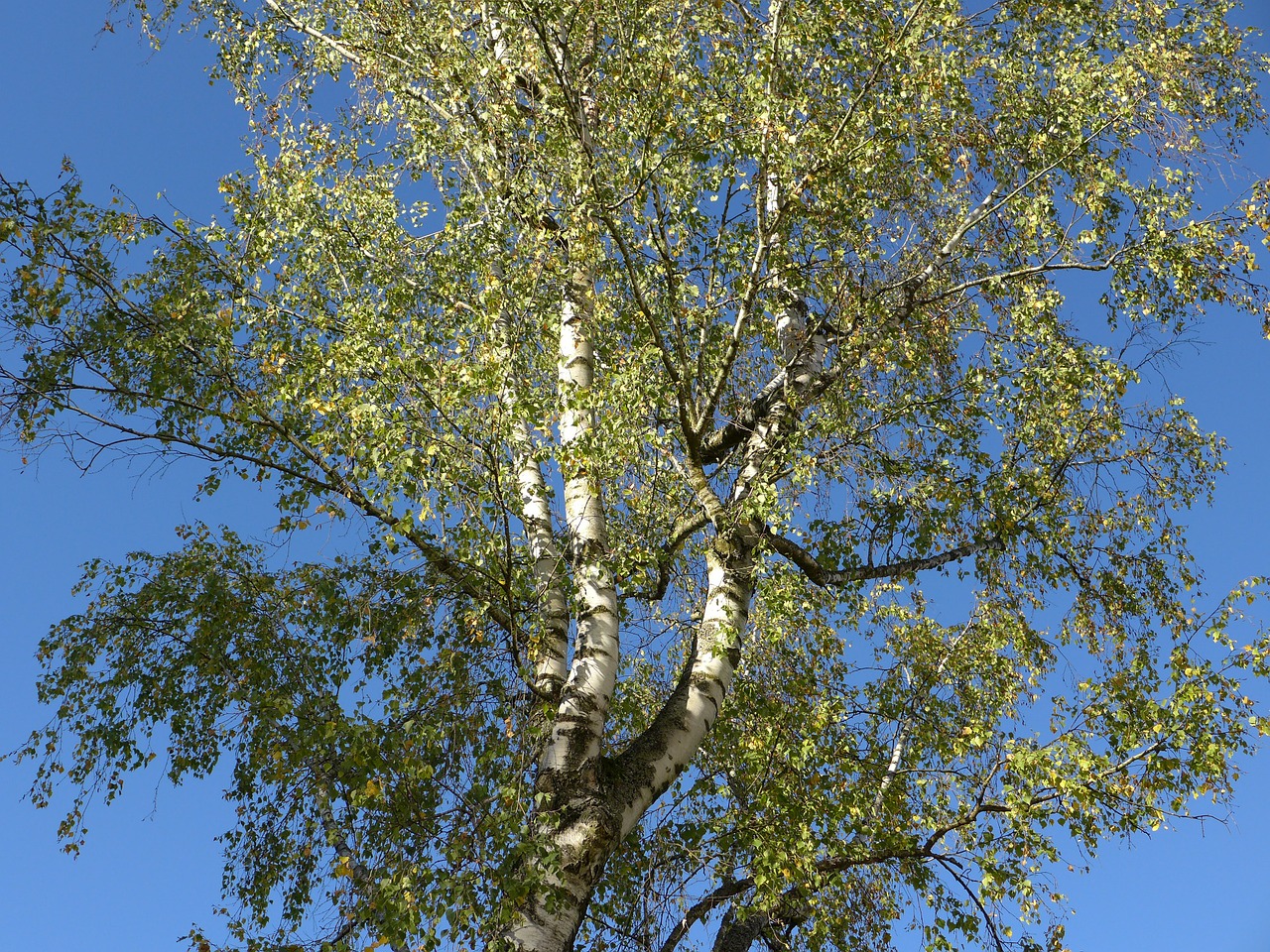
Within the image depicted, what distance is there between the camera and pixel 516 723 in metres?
8.25

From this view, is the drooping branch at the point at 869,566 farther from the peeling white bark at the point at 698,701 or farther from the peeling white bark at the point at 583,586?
the peeling white bark at the point at 583,586

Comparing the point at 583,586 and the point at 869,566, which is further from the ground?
the point at 869,566

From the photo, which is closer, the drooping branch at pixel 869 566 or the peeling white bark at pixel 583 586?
the peeling white bark at pixel 583 586

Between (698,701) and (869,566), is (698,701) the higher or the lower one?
the lower one

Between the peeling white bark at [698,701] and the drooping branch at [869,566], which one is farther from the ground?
the drooping branch at [869,566]

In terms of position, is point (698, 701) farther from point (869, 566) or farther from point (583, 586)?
point (869, 566)

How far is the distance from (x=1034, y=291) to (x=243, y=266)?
7.98 meters

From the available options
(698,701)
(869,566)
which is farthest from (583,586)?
(869,566)

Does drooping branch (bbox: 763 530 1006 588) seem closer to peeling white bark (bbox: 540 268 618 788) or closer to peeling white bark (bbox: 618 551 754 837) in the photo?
peeling white bark (bbox: 618 551 754 837)

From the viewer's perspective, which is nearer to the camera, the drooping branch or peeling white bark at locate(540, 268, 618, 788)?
peeling white bark at locate(540, 268, 618, 788)

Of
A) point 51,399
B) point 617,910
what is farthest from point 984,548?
point 51,399

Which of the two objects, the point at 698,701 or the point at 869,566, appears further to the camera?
the point at 869,566

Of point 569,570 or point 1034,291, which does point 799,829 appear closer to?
point 569,570

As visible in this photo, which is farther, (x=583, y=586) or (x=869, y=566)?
(x=869, y=566)
